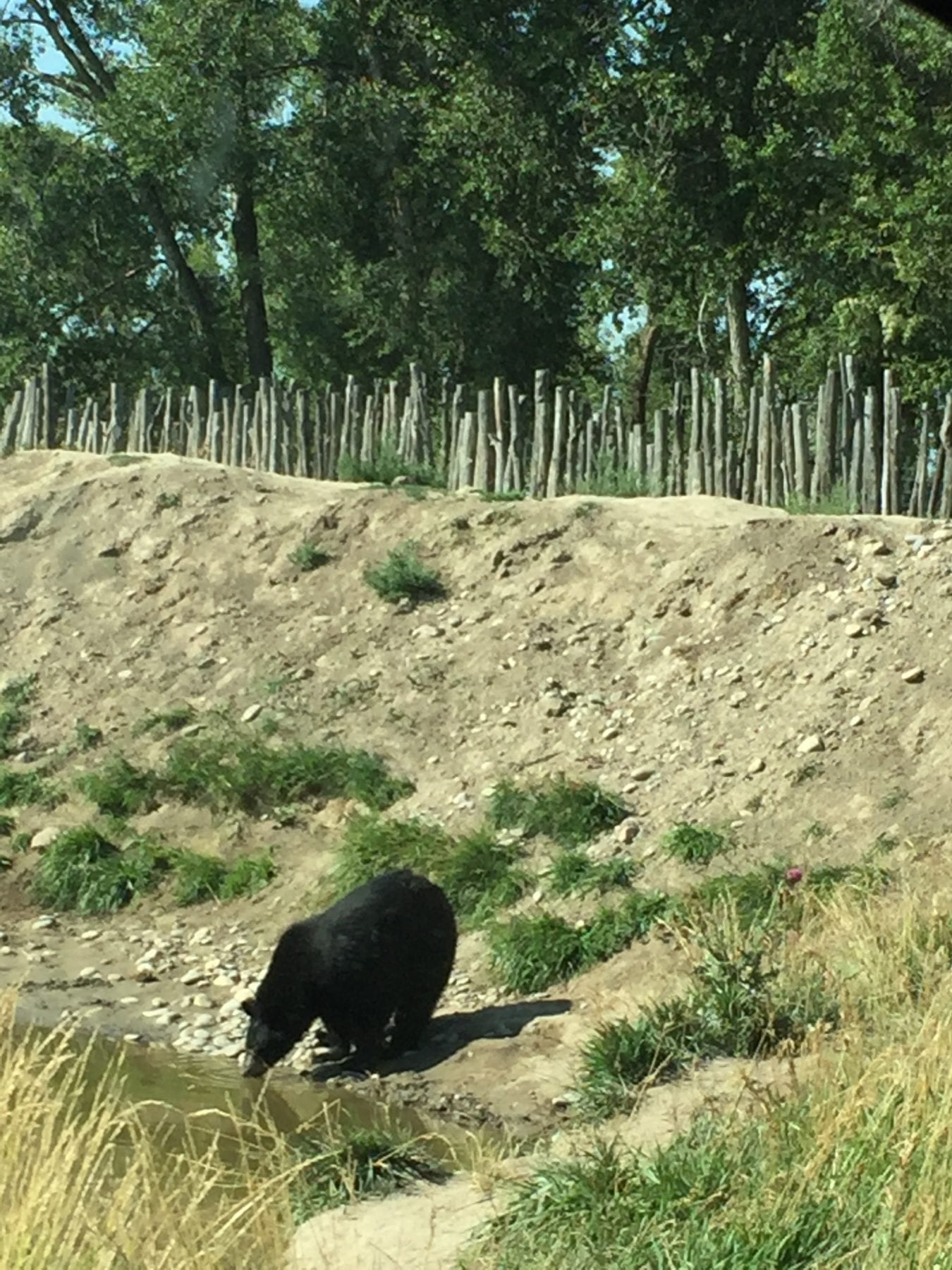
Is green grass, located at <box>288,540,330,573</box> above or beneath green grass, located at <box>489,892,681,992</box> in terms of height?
above

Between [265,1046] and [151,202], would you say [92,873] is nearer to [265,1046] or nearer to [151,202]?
[265,1046]

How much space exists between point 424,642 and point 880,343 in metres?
9.41

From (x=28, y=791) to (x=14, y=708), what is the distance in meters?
1.65

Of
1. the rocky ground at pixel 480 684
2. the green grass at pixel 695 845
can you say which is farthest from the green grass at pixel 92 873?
the green grass at pixel 695 845

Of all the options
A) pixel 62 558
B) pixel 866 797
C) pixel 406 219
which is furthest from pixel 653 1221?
pixel 406 219

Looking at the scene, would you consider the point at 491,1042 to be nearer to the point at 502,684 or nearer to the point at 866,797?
the point at 866,797

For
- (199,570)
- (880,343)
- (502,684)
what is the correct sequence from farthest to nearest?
(880,343) < (199,570) < (502,684)

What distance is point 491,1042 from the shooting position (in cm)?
952

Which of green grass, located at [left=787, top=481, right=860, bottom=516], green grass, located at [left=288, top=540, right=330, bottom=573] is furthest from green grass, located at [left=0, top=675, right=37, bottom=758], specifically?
green grass, located at [left=787, top=481, right=860, bottom=516]

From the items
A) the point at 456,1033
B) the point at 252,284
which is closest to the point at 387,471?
the point at 456,1033

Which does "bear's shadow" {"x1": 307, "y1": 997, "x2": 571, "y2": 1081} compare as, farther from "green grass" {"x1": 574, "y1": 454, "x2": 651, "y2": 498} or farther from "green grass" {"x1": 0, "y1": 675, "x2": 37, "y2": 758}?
"green grass" {"x1": 574, "y1": 454, "x2": 651, "y2": 498}

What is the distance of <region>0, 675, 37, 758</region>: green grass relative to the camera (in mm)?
15606

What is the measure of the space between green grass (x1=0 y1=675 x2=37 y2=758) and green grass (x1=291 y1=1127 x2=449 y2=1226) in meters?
8.93

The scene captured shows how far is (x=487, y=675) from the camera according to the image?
1447cm
